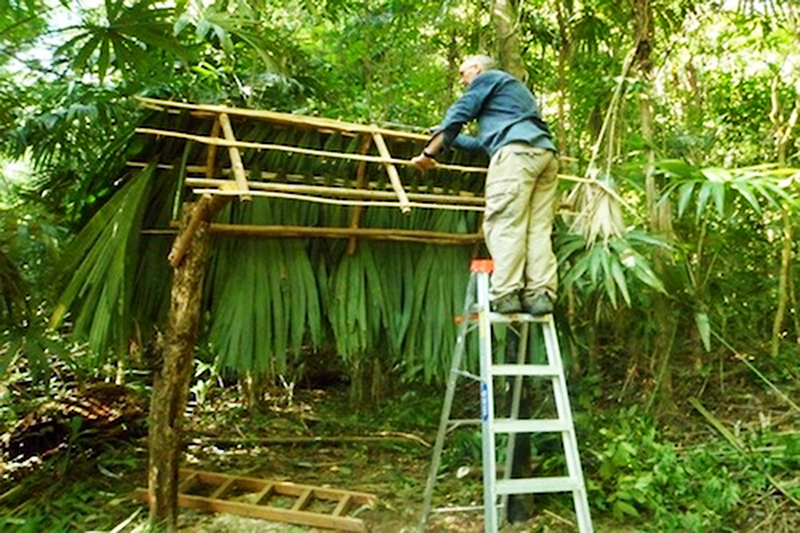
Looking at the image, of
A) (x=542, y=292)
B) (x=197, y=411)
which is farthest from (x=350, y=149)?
(x=197, y=411)

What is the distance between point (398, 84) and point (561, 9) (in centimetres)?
142

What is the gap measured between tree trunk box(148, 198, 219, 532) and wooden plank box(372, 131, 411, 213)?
870 millimetres

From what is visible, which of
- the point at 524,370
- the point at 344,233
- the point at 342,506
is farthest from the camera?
the point at 342,506

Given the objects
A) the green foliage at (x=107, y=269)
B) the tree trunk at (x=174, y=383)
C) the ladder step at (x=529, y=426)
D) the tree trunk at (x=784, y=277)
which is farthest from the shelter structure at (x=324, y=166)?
the tree trunk at (x=784, y=277)

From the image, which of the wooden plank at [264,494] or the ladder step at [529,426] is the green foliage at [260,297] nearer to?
the wooden plank at [264,494]

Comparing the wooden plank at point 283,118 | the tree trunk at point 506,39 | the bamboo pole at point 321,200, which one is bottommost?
the bamboo pole at point 321,200

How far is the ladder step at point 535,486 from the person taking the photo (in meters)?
2.59

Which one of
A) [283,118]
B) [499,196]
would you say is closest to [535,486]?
[499,196]

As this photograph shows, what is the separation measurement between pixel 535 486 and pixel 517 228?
109 centimetres

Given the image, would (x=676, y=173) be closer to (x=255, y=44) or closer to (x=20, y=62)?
(x=255, y=44)

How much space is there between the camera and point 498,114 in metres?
3.07

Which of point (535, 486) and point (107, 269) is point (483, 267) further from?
point (107, 269)

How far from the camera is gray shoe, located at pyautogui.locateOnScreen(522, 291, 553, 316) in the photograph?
2920mm

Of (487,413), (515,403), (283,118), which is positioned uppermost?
(283,118)
